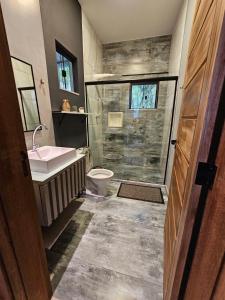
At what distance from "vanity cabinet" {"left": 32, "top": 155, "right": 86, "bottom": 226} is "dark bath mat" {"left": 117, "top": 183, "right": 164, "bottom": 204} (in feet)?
3.04

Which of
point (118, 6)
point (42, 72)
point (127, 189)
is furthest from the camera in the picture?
point (127, 189)

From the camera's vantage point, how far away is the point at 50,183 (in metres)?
1.25

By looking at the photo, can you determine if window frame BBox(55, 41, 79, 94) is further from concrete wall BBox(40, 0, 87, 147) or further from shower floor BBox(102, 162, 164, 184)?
shower floor BBox(102, 162, 164, 184)

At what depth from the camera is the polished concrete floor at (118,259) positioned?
108cm

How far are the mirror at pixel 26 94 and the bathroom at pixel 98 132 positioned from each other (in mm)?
11

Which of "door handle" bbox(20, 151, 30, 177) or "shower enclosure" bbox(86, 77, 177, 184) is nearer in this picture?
"door handle" bbox(20, 151, 30, 177)

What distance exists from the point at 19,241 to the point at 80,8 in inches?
127

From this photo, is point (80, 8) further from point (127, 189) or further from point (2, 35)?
point (127, 189)

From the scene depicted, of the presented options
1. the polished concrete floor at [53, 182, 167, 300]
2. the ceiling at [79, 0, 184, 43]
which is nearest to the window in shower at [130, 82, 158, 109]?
the ceiling at [79, 0, 184, 43]

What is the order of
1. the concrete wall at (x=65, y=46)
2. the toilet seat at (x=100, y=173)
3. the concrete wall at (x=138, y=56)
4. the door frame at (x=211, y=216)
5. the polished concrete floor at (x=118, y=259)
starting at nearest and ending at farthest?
the door frame at (x=211, y=216)
the polished concrete floor at (x=118, y=259)
the concrete wall at (x=65, y=46)
the toilet seat at (x=100, y=173)
the concrete wall at (x=138, y=56)

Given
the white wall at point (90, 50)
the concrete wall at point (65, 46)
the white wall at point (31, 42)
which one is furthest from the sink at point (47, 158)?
the white wall at point (90, 50)

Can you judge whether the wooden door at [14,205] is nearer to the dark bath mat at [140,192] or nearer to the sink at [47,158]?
the sink at [47,158]

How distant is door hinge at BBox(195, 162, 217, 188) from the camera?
534mm

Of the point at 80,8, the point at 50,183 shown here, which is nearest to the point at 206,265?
the point at 50,183
